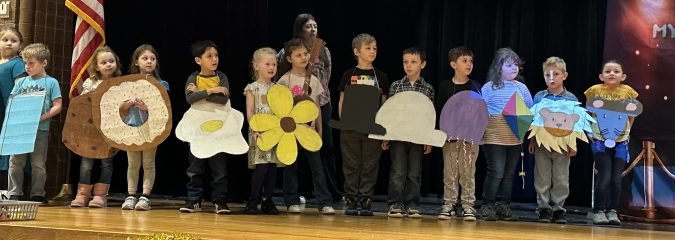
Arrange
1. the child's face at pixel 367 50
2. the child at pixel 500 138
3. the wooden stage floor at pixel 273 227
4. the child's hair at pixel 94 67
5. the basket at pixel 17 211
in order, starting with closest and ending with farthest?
the wooden stage floor at pixel 273 227
the basket at pixel 17 211
the child at pixel 500 138
the child's face at pixel 367 50
the child's hair at pixel 94 67

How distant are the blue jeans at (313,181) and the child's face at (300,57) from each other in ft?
1.98

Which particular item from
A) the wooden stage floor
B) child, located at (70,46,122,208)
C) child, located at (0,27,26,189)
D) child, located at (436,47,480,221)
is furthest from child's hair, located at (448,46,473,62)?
child, located at (0,27,26,189)

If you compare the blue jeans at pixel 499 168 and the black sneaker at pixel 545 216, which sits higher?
the blue jeans at pixel 499 168

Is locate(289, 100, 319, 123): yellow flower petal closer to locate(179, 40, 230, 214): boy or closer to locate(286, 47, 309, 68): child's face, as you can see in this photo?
locate(286, 47, 309, 68): child's face

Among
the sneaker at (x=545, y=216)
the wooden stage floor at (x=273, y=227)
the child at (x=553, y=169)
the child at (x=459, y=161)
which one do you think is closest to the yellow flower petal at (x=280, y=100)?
A: the wooden stage floor at (x=273, y=227)

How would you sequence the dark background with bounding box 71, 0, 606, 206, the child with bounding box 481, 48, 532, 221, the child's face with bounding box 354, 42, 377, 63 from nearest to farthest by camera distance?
the child with bounding box 481, 48, 532, 221, the child's face with bounding box 354, 42, 377, 63, the dark background with bounding box 71, 0, 606, 206

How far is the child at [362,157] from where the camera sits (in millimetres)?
5062

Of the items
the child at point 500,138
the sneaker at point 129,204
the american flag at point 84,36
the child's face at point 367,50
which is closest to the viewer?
the child at point 500,138

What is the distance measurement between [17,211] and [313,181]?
1.96 metres

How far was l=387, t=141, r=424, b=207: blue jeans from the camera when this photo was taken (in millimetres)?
5031

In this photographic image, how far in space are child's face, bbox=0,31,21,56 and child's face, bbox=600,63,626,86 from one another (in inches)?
163

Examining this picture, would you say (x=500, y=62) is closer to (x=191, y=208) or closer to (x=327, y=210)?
(x=327, y=210)

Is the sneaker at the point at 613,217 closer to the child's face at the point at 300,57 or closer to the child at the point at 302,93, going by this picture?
the child at the point at 302,93

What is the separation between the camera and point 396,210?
5.03 m
